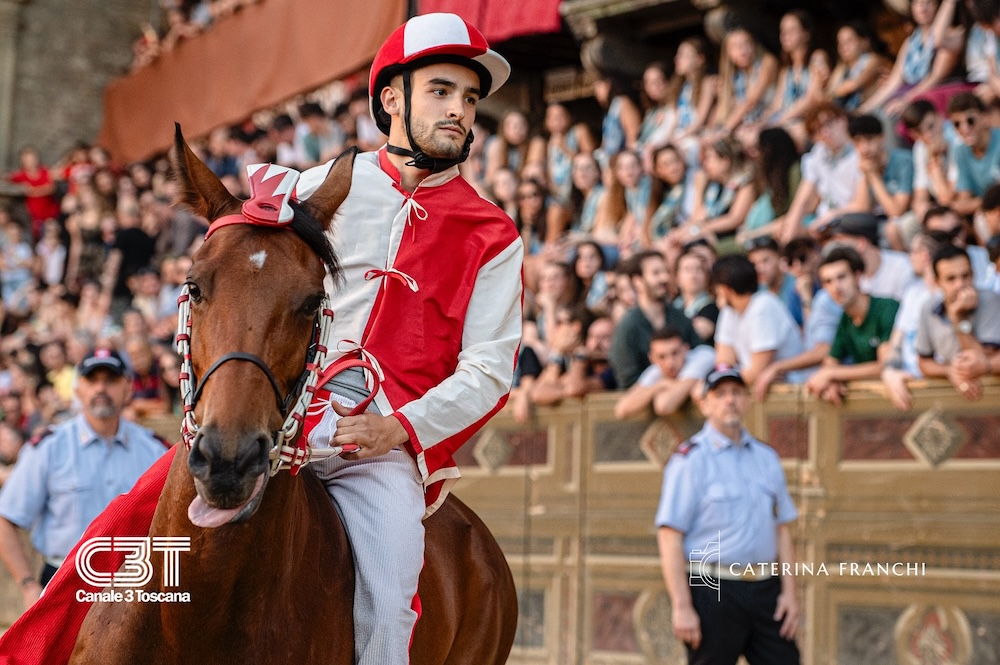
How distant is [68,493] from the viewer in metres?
7.74

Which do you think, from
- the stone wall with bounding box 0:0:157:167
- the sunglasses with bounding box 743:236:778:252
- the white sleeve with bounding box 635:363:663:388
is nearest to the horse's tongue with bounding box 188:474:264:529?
the white sleeve with bounding box 635:363:663:388

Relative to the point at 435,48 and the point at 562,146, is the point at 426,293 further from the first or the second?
the point at 562,146

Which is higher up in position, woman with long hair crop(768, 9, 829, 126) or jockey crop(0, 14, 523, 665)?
woman with long hair crop(768, 9, 829, 126)

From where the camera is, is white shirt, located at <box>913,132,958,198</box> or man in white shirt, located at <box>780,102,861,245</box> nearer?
white shirt, located at <box>913,132,958,198</box>

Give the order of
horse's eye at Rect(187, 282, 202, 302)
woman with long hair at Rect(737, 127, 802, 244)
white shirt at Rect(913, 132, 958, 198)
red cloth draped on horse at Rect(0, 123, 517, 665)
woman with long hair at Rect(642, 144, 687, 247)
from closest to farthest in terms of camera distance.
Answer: red cloth draped on horse at Rect(0, 123, 517, 665) < horse's eye at Rect(187, 282, 202, 302) < white shirt at Rect(913, 132, 958, 198) < woman with long hair at Rect(737, 127, 802, 244) < woman with long hair at Rect(642, 144, 687, 247)

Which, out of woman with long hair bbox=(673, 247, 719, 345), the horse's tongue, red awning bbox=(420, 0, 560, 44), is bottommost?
the horse's tongue

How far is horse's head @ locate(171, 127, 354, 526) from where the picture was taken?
3.32 meters

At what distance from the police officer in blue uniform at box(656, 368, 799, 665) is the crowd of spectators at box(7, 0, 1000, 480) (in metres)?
1.29

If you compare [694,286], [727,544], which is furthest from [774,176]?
[727,544]

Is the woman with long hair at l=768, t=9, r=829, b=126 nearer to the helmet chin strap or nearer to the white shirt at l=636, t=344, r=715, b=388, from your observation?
the white shirt at l=636, t=344, r=715, b=388

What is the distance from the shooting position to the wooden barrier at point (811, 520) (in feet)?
26.7

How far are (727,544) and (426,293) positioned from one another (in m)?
3.67

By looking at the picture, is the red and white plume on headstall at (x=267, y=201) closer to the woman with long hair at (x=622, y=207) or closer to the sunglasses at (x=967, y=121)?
the sunglasses at (x=967, y=121)

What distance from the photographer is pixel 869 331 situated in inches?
347
